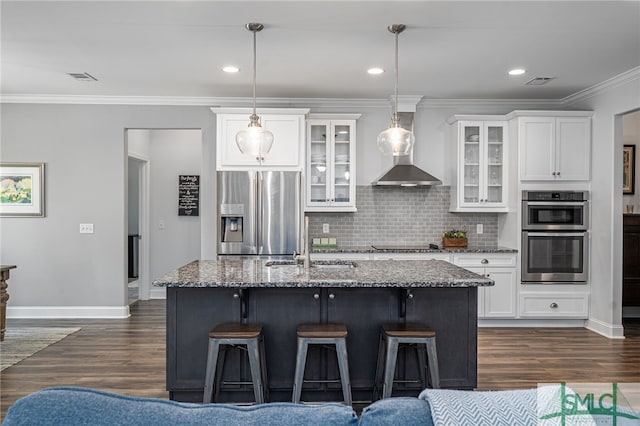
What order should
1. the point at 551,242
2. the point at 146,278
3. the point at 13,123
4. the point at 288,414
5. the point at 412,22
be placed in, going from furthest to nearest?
the point at 146,278 → the point at 13,123 → the point at 551,242 → the point at 412,22 → the point at 288,414

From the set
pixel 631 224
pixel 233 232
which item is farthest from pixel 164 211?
pixel 631 224

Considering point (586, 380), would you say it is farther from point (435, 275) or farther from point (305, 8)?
point (305, 8)

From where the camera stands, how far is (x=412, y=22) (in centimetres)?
326

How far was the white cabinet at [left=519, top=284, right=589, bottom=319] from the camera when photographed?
5.18 metres

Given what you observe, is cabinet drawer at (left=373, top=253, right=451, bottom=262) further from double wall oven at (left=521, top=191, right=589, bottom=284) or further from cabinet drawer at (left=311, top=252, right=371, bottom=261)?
double wall oven at (left=521, top=191, right=589, bottom=284)

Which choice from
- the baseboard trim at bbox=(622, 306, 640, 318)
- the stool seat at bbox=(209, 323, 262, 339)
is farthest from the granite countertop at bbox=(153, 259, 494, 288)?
the baseboard trim at bbox=(622, 306, 640, 318)

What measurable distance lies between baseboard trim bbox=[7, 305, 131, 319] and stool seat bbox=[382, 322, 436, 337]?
12.6 feet

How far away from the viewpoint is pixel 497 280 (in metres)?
5.21

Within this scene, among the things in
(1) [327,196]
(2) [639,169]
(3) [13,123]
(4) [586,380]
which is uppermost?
(3) [13,123]

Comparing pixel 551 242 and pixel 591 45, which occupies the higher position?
pixel 591 45

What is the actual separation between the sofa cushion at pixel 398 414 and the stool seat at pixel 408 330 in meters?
1.77

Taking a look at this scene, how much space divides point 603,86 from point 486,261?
2197 millimetres

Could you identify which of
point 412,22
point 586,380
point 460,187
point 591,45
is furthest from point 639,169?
point 412,22

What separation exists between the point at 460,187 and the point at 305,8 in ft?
10.3
